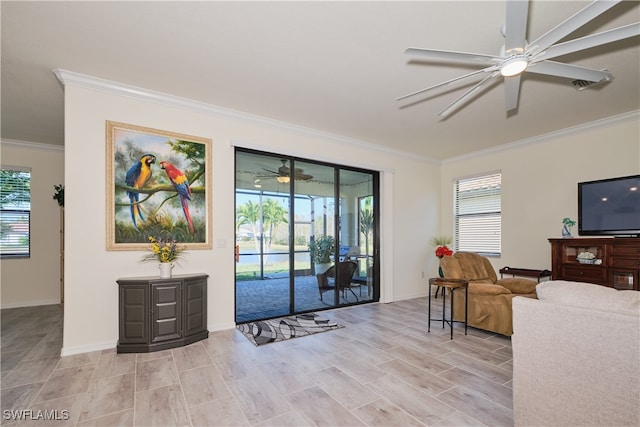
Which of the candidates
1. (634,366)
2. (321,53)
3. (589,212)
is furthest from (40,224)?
(589,212)

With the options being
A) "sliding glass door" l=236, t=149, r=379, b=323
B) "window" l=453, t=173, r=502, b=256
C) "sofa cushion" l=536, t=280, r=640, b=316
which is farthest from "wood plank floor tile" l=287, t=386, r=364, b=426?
"window" l=453, t=173, r=502, b=256

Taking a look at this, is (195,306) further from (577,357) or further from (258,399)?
(577,357)

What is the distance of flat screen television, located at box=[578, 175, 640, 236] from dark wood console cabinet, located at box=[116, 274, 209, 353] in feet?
17.9

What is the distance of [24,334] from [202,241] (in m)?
2.49

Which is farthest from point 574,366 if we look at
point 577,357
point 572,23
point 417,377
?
point 572,23

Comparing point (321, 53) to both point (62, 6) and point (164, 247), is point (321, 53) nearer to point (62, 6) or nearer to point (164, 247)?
→ point (62, 6)

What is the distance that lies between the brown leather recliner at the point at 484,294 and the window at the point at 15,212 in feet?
23.3

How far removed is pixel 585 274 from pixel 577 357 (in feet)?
11.1

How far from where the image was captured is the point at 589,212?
4.39 metres

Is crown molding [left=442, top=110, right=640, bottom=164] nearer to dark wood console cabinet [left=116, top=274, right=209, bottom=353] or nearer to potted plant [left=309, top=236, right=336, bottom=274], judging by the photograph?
potted plant [left=309, top=236, right=336, bottom=274]

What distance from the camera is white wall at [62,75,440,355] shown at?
3.20m

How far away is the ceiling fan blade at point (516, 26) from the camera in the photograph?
5.49 feet

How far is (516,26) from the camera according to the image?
6.07ft

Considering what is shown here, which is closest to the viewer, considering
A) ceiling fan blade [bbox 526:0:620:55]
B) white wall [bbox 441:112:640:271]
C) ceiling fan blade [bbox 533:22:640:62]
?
ceiling fan blade [bbox 526:0:620:55]
